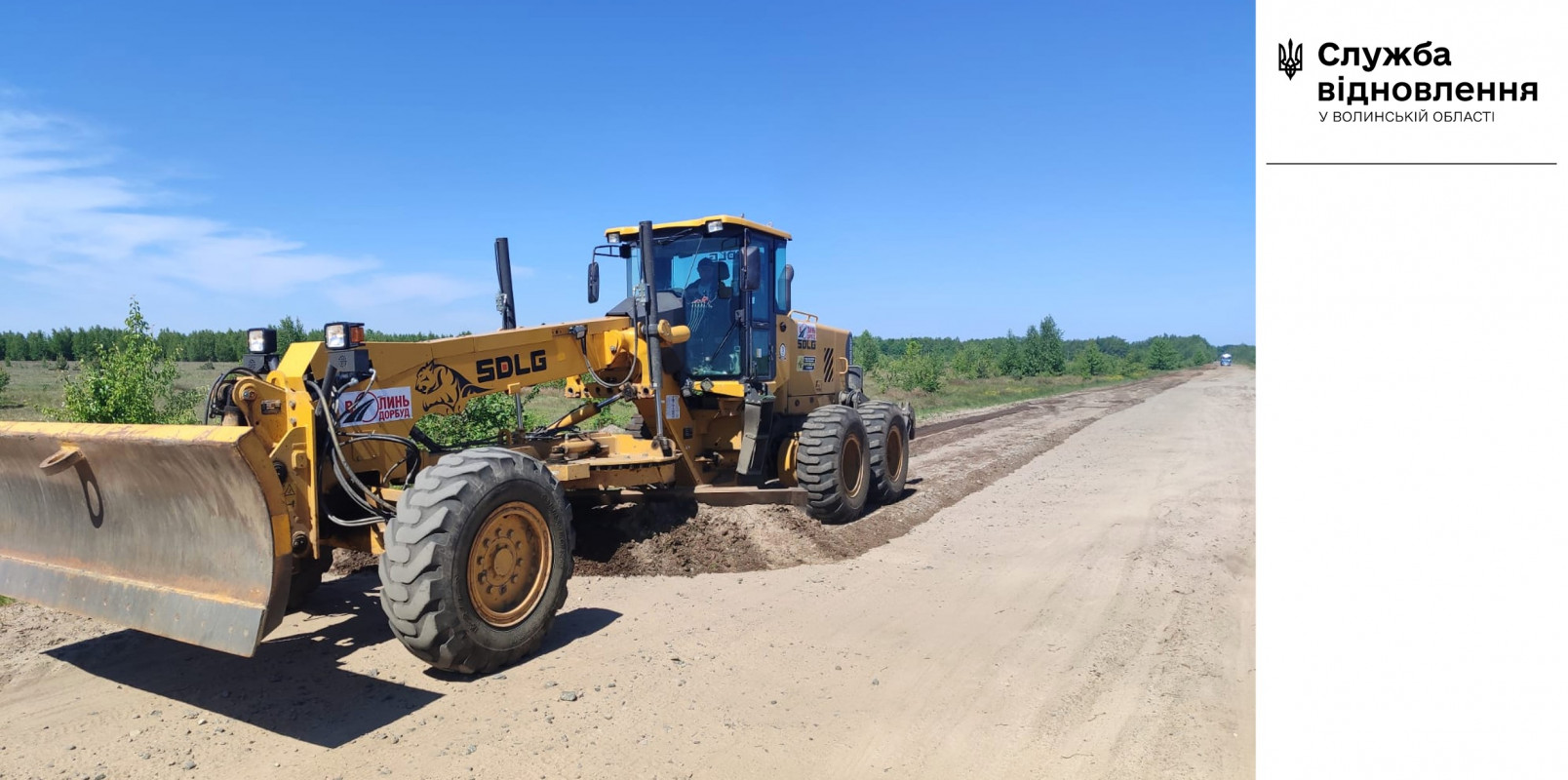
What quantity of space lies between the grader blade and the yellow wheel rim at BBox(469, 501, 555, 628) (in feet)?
3.11

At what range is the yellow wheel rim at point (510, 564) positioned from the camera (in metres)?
4.97

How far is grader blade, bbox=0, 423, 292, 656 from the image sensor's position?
4.38 meters

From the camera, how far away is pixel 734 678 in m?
4.97

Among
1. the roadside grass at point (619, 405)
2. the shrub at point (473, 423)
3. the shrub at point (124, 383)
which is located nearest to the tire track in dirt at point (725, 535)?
the roadside grass at point (619, 405)

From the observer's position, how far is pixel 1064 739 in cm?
422

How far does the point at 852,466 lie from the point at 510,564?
495 centimetres

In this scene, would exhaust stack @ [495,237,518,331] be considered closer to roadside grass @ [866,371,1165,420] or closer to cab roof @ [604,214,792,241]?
cab roof @ [604,214,792,241]

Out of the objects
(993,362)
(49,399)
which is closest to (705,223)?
(49,399)

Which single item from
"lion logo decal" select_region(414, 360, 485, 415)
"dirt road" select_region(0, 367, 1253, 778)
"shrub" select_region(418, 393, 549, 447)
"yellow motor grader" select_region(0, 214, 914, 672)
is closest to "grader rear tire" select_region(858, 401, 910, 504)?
"dirt road" select_region(0, 367, 1253, 778)

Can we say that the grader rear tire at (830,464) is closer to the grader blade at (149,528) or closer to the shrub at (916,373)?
the grader blade at (149,528)

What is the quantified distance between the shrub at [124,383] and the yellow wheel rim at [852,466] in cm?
730

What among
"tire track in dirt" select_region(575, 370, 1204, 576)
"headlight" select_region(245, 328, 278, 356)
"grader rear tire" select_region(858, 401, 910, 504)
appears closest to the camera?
"headlight" select_region(245, 328, 278, 356)

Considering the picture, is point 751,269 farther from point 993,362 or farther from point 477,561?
point 993,362

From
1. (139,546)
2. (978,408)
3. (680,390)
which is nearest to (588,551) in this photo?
(680,390)
